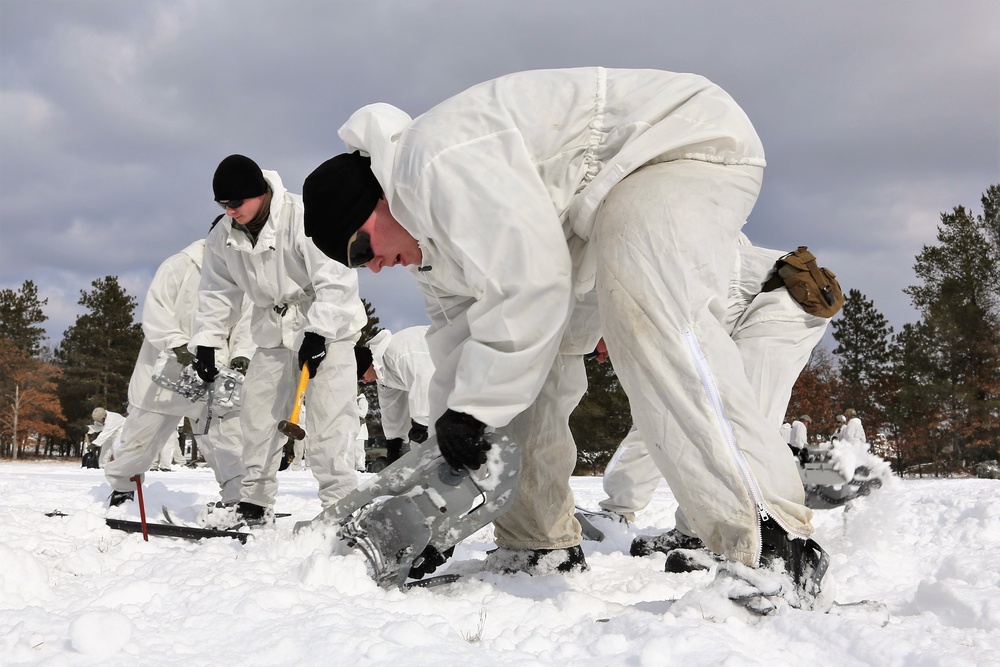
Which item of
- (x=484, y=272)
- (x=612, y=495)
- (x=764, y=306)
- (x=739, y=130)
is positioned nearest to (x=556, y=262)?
(x=484, y=272)

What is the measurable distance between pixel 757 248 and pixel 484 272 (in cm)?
240

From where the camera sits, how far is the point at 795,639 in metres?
1.59

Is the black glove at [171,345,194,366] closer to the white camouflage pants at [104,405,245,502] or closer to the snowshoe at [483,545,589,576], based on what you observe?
the white camouflage pants at [104,405,245,502]

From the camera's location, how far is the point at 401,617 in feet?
5.78

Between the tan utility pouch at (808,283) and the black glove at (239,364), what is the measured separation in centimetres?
352

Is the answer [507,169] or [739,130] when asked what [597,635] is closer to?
[507,169]

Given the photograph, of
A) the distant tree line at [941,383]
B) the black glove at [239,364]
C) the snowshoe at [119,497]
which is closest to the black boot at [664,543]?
the black glove at [239,364]

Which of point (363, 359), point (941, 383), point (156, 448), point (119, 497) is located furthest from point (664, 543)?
point (941, 383)

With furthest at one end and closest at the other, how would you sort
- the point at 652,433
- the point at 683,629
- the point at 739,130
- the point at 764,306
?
the point at 764,306, the point at 739,130, the point at 652,433, the point at 683,629

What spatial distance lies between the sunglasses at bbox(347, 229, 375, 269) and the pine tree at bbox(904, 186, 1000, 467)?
3067cm

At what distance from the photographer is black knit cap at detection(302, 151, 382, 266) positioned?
7.73 ft

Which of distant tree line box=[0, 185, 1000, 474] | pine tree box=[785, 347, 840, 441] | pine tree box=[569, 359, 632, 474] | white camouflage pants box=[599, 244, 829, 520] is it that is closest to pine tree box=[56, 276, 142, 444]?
distant tree line box=[0, 185, 1000, 474]

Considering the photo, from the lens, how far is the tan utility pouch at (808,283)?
3797mm

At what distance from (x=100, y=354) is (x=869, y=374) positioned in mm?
42437
